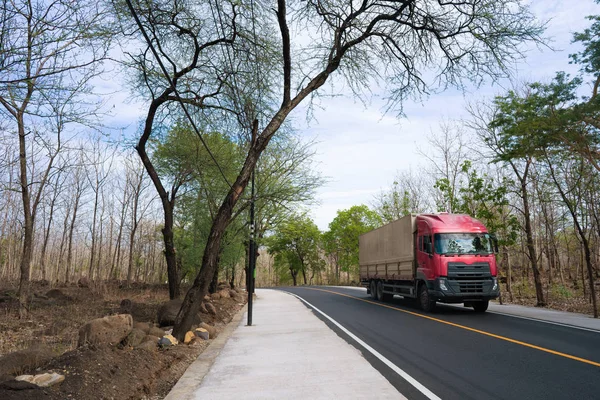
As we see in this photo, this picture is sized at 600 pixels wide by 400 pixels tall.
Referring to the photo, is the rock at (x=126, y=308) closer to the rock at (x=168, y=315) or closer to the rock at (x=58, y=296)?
the rock at (x=168, y=315)

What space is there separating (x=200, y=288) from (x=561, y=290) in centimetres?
1934

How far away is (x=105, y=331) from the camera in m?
7.43

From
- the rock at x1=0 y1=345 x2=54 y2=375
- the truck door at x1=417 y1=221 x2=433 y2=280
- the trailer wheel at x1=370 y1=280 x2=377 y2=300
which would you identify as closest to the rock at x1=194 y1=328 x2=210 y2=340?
the rock at x1=0 y1=345 x2=54 y2=375

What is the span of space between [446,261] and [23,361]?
13.6 m

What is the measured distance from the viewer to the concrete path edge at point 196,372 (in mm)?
5945

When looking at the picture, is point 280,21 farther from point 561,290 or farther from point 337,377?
point 561,290

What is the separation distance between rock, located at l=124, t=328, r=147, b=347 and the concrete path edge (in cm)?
117

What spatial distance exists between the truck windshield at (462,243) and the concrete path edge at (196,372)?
898 centimetres

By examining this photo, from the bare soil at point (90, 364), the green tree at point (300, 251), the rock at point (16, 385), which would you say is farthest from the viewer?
the green tree at point (300, 251)

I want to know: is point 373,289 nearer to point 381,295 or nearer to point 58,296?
point 381,295

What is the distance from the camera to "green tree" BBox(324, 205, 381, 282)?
2507 inches

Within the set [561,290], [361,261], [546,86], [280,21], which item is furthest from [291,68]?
[561,290]

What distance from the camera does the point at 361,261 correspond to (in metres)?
26.7

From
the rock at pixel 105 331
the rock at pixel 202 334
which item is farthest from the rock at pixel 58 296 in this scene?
the rock at pixel 105 331
